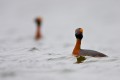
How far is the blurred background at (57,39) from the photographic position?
16.0 metres

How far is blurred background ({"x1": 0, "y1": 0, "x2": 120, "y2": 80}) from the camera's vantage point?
1600 cm

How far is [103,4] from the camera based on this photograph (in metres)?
56.8

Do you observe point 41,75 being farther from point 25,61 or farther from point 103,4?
point 103,4

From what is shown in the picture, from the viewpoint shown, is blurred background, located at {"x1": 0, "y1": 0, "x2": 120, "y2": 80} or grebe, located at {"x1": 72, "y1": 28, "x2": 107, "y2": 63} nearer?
blurred background, located at {"x1": 0, "y1": 0, "x2": 120, "y2": 80}

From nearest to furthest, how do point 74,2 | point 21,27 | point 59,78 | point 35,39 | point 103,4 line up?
point 59,78, point 35,39, point 21,27, point 103,4, point 74,2

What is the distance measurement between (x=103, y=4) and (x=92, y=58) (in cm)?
3834

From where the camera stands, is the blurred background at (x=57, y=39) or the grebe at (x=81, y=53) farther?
the grebe at (x=81, y=53)

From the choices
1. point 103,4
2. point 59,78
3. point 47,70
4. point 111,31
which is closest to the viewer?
point 59,78

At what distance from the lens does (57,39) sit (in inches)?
1329

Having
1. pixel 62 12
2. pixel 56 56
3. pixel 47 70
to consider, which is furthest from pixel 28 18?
pixel 47 70

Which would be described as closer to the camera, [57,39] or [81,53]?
[81,53]

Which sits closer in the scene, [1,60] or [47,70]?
[47,70]

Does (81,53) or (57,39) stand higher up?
(81,53)

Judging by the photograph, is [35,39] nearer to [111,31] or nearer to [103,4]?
[111,31]
